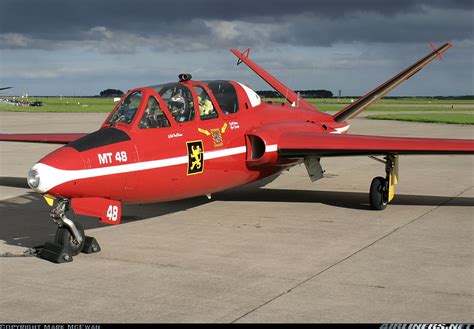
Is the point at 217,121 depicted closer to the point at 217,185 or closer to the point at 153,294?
the point at 217,185

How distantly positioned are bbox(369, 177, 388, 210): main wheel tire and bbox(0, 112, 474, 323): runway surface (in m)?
0.27

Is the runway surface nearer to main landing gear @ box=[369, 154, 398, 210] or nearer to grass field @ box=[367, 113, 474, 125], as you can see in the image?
main landing gear @ box=[369, 154, 398, 210]

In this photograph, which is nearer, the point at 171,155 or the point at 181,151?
the point at 171,155

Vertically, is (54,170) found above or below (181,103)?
below

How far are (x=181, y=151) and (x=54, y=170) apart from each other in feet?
8.89

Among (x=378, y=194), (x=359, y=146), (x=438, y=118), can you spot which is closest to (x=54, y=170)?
(x=359, y=146)

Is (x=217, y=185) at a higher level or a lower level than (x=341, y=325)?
higher

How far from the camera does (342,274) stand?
27.6 ft

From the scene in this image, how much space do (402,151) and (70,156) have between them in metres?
7.13

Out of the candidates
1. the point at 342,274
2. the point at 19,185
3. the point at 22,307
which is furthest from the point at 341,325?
the point at 19,185

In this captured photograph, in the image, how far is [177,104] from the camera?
11227 millimetres

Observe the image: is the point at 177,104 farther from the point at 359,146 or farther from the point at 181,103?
the point at 359,146

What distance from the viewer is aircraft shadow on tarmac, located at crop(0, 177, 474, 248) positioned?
37.0ft

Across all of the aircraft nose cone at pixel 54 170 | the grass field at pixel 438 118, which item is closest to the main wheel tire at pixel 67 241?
the aircraft nose cone at pixel 54 170
